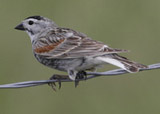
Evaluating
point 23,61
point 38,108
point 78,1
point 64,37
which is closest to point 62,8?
point 78,1

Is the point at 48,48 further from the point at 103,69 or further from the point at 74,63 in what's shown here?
the point at 103,69

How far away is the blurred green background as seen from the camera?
10.4 m

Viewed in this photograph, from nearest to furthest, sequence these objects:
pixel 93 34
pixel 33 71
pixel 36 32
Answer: pixel 36 32 → pixel 33 71 → pixel 93 34

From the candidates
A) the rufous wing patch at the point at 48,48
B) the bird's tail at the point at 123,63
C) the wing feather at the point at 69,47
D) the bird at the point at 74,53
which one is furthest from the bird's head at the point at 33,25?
the bird's tail at the point at 123,63

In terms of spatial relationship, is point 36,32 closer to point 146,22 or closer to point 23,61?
point 23,61

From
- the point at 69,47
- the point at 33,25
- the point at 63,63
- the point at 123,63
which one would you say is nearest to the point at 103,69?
the point at 33,25

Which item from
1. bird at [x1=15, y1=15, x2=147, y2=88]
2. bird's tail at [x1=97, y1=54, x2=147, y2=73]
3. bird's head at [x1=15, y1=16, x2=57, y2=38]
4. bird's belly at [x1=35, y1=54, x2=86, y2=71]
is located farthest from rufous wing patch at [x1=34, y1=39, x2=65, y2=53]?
bird's tail at [x1=97, y1=54, x2=147, y2=73]

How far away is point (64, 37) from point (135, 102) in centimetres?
234

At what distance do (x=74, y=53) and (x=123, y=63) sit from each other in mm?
845

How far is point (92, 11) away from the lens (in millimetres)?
12609

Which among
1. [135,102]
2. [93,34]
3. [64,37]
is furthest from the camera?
[93,34]

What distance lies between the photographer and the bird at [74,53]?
7.81 m

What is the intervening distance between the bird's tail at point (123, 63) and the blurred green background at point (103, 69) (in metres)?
2.58

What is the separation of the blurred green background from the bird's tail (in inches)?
101
